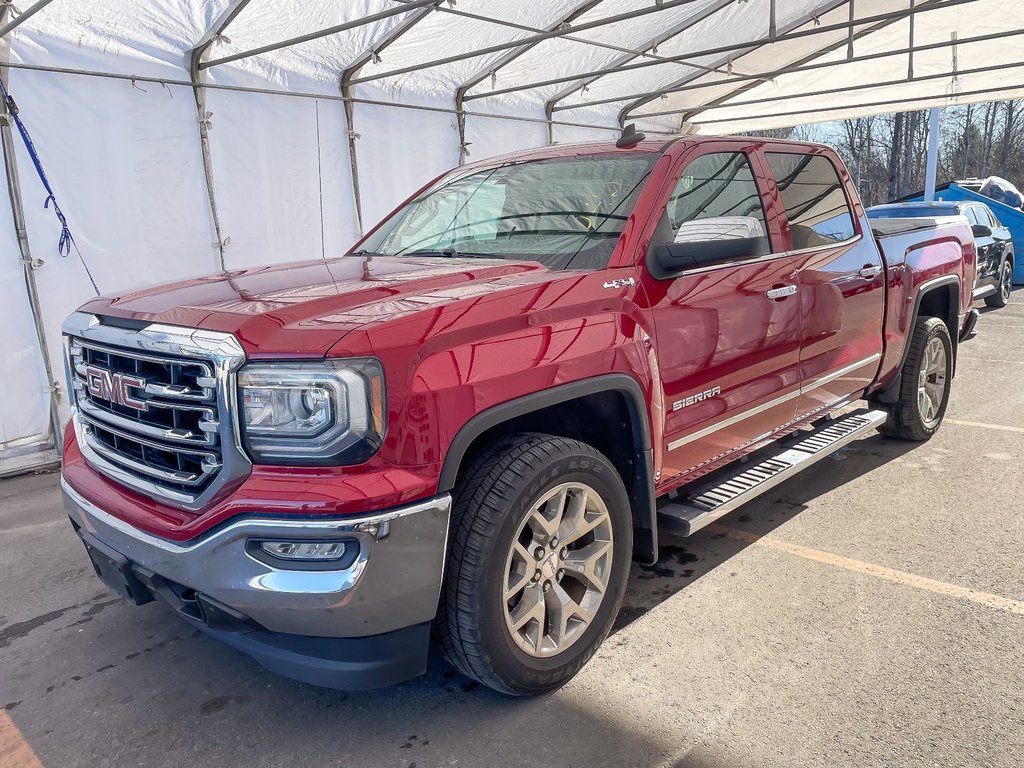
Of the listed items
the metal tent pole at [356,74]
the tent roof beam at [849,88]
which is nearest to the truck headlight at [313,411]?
the metal tent pole at [356,74]

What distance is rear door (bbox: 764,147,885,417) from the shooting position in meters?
3.94

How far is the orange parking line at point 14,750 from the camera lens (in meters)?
2.52

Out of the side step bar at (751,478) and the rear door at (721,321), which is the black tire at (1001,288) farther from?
the rear door at (721,321)

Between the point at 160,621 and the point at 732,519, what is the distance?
2890 mm

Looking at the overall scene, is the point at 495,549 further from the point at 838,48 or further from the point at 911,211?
the point at 838,48

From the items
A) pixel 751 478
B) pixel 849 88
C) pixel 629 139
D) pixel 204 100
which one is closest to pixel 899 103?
pixel 849 88

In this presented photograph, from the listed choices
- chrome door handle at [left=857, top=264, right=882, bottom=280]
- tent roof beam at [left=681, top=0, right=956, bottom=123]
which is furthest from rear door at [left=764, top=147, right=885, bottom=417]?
tent roof beam at [left=681, top=0, right=956, bottom=123]

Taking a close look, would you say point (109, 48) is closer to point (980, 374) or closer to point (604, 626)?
point (604, 626)

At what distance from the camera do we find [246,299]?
2588mm

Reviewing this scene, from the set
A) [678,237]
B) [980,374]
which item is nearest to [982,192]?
[980,374]

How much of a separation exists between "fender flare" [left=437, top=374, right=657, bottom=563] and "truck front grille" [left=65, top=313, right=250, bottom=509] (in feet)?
2.00

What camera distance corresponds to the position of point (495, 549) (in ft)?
7.94

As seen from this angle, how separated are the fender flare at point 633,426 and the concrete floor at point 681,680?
0.45m

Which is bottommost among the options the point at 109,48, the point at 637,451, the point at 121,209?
the point at 637,451
